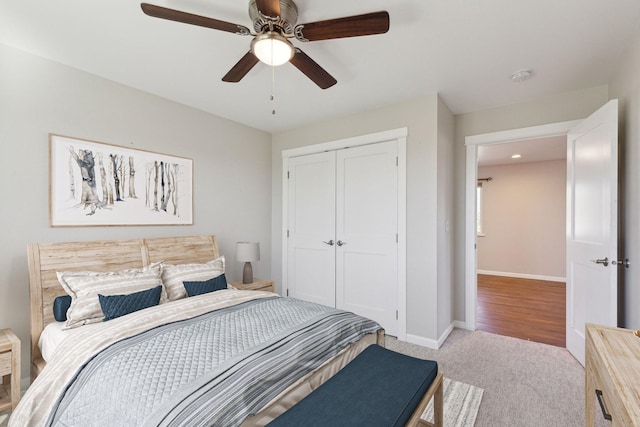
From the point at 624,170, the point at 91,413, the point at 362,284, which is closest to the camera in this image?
the point at 91,413

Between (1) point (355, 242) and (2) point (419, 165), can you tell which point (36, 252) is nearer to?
(1) point (355, 242)

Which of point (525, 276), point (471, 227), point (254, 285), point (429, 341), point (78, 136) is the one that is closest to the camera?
point (78, 136)

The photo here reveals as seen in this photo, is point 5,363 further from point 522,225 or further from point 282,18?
point 522,225

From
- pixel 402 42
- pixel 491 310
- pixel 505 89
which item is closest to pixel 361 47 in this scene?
pixel 402 42

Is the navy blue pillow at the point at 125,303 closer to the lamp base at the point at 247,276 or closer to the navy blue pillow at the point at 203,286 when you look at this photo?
the navy blue pillow at the point at 203,286

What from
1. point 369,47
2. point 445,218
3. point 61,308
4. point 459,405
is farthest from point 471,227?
point 61,308

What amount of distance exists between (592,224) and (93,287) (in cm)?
379

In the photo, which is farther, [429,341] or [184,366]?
[429,341]

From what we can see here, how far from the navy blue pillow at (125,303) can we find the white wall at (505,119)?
10.3ft

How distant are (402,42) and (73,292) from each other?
9.38 ft

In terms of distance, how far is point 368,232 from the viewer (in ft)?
11.0

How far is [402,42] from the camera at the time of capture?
2.07 m

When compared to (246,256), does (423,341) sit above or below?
below

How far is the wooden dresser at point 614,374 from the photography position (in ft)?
Answer: 2.86
